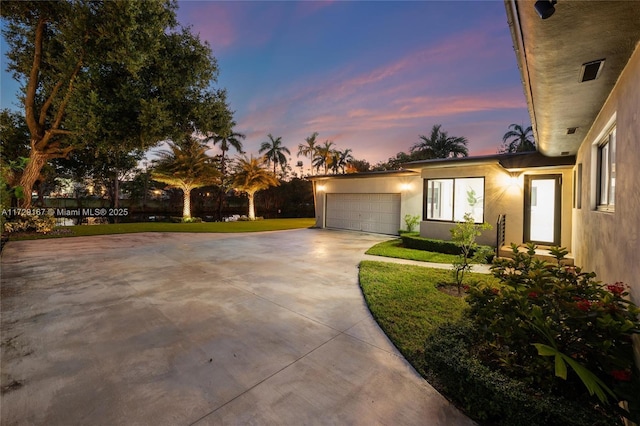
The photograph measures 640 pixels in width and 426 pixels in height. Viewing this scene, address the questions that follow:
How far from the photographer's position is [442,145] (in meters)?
25.2

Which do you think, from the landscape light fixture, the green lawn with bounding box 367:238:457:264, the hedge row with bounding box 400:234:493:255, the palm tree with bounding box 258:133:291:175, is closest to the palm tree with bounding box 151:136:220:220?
the palm tree with bounding box 258:133:291:175

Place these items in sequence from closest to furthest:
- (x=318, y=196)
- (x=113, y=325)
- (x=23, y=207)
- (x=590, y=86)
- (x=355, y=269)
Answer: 1. (x=590, y=86)
2. (x=113, y=325)
3. (x=355, y=269)
4. (x=23, y=207)
5. (x=318, y=196)

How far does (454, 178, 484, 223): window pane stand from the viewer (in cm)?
904

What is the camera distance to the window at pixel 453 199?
9.12 meters

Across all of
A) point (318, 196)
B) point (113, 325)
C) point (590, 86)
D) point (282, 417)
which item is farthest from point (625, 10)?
point (318, 196)

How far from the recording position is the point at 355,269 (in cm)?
646

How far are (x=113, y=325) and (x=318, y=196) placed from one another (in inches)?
514

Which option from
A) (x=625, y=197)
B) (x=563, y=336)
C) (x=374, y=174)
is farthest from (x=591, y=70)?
(x=374, y=174)

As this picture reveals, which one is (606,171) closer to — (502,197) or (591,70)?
(591,70)

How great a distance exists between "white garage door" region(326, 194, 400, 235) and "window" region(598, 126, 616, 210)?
8.63 metres

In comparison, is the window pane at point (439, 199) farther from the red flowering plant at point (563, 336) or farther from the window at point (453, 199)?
the red flowering plant at point (563, 336)

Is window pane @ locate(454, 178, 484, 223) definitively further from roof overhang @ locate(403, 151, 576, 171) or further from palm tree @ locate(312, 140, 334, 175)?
palm tree @ locate(312, 140, 334, 175)

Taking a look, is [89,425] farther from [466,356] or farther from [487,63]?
[487,63]

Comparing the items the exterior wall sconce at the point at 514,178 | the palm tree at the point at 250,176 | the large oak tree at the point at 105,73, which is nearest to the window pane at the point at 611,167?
the exterior wall sconce at the point at 514,178
